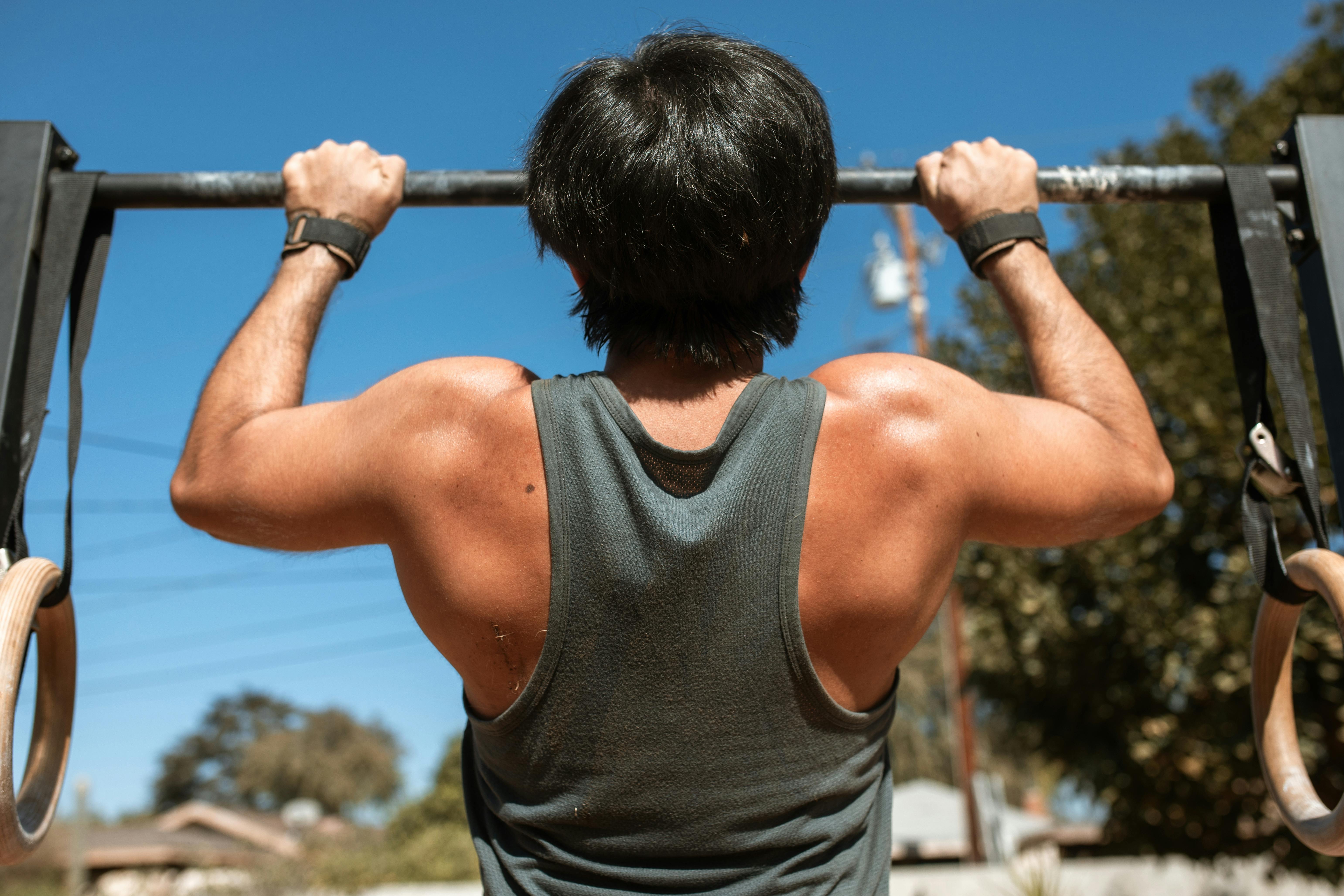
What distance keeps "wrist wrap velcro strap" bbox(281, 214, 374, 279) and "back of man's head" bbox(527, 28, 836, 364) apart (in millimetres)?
405

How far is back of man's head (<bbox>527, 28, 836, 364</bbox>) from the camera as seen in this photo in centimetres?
129

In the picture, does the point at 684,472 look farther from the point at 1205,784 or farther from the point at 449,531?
the point at 1205,784

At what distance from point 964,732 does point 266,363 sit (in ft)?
41.2

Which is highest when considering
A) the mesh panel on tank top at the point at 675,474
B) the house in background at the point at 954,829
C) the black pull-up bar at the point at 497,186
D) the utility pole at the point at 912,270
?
the utility pole at the point at 912,270

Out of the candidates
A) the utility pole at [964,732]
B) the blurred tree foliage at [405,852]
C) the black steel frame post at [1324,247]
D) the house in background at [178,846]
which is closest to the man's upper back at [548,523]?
the black steel frame post at [1324,247]

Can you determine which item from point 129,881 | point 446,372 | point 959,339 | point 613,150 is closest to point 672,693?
point 446,372

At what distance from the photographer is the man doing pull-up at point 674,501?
124cm

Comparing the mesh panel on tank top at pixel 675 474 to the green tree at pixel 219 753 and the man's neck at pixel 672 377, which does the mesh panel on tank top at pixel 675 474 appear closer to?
the man's neck at pixel 672 377

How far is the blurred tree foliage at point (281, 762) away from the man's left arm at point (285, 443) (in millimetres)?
43552

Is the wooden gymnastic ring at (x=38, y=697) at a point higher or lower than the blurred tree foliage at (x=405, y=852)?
higher

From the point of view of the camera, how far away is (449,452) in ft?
4.24

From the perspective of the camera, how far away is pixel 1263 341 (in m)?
1.74

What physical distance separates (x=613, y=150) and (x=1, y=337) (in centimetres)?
105

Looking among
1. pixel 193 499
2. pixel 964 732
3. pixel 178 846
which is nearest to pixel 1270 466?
pixel 193 499
